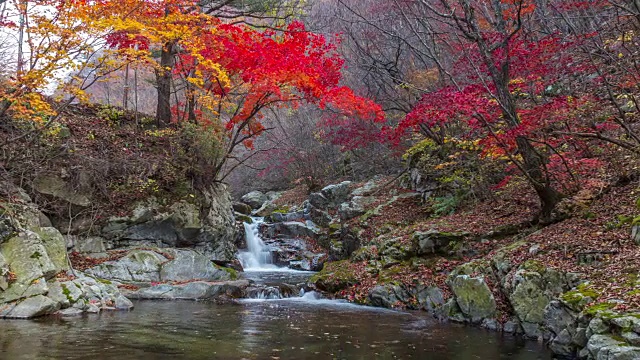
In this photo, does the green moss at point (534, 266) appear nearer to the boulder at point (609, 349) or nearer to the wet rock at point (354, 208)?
the boulder at point (609, 349)

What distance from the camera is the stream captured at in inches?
243

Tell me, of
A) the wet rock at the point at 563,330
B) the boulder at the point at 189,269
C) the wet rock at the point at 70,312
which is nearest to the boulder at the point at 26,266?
the wet rock at the point at 70,312

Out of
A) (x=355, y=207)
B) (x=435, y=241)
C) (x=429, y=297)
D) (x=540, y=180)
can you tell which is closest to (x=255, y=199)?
(x=355, y=207)

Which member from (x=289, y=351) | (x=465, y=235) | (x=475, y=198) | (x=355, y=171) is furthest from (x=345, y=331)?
(x=355, y=171)

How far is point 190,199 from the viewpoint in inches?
596

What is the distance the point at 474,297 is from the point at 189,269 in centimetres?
806

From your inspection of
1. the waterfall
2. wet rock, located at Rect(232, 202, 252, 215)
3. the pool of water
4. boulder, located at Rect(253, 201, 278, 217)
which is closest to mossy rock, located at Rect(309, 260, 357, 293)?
the pool of water

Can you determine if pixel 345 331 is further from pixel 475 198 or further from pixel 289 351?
pixel 475 198

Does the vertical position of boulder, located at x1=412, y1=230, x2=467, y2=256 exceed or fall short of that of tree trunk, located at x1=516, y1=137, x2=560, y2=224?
it falls short

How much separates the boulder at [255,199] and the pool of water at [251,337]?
65.1 feet

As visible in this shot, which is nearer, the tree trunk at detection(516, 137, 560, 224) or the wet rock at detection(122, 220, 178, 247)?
the tree trunk at detection(516, 137, 560, 224)

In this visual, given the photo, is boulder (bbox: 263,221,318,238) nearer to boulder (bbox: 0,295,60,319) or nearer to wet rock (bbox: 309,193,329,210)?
wet rock (bbox: 309,193,329,210)

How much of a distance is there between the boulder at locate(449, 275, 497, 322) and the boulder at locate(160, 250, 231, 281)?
7377 millimetres

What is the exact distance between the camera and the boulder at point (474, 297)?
834 centimetres
